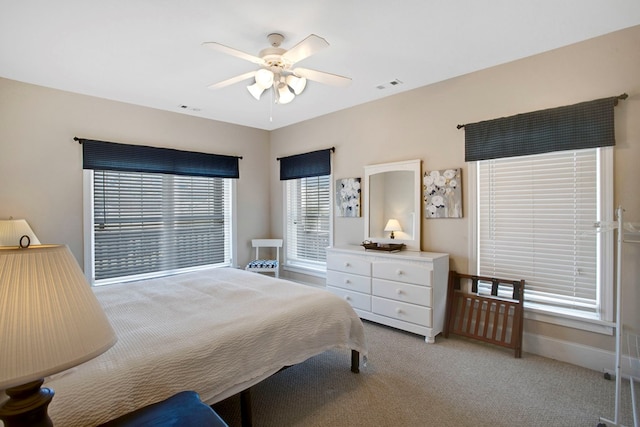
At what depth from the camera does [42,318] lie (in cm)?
75

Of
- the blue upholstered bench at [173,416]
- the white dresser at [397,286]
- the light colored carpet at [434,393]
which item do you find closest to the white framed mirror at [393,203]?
the white dresser at [397,286]

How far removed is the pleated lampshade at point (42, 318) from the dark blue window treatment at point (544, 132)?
3255 millimetres

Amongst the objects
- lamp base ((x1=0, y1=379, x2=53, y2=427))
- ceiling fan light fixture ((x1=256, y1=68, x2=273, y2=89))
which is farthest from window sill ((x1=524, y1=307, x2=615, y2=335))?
lamp base ((x1=0, y1=379, x2=53, y2=427))

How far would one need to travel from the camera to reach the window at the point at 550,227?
100 inches

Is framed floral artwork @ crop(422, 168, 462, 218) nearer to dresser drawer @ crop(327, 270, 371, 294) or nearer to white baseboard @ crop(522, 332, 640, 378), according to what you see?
dresser drawer @ crop(327, 270, 371, 294)

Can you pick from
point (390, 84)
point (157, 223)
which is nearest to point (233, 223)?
point (157, 223)

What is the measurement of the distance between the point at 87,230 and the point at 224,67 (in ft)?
8.11

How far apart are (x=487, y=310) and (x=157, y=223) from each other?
407 cm

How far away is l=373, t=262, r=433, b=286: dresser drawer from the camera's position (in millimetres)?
3090

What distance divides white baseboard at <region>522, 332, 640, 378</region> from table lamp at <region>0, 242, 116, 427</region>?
3.28 m

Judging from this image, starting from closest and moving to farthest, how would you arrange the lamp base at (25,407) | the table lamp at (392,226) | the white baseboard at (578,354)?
1. the lamp base at (25,407)
2. the white baseboard at (578,354)
3. the table lamp at (392,226)

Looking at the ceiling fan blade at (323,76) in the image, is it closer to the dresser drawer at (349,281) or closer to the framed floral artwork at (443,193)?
the framed floral artwork at (443,193)

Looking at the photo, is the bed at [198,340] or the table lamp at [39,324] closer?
the table lamp at [39,324]

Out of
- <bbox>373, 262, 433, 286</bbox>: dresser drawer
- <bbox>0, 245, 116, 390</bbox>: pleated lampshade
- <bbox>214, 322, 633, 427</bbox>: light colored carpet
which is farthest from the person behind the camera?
<bbox>373, 262, 433, 286</bbox>: dresser drawer
